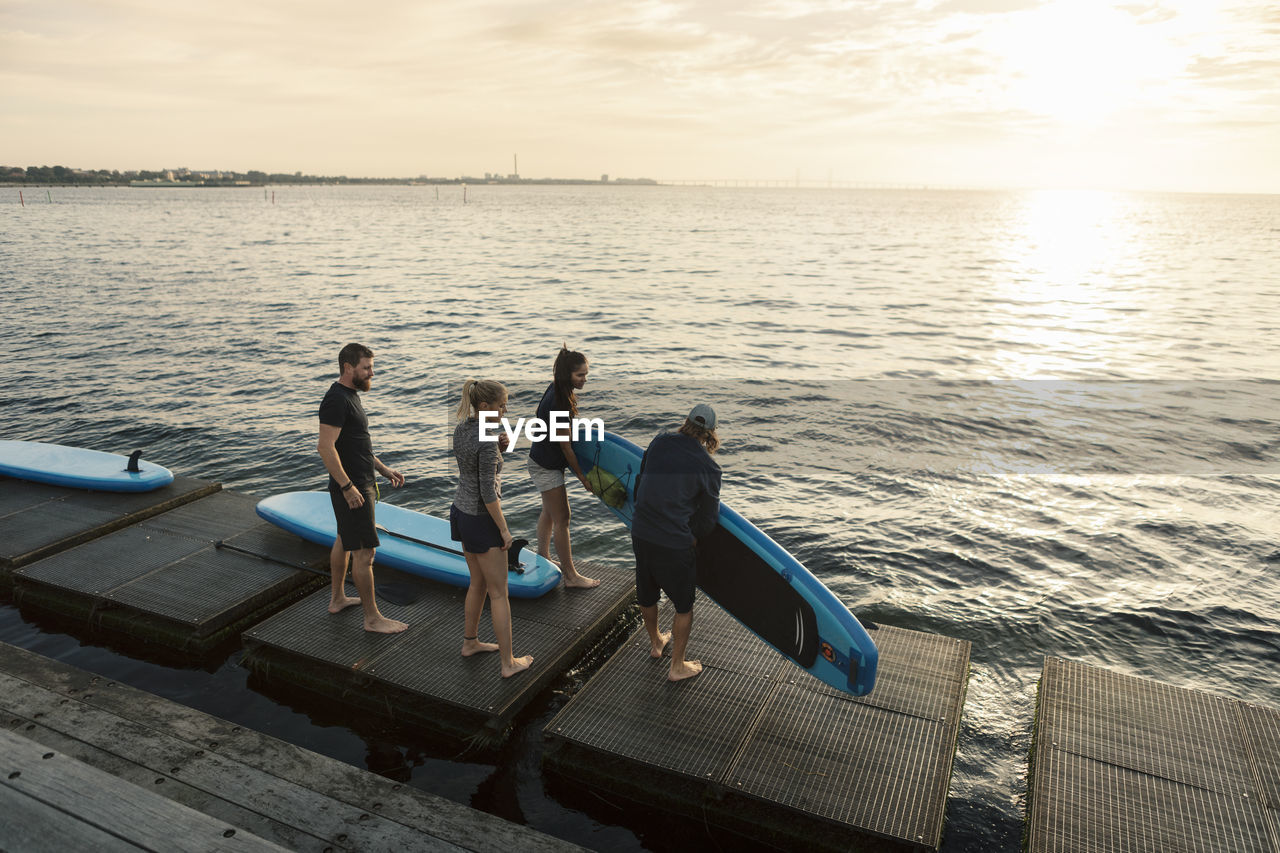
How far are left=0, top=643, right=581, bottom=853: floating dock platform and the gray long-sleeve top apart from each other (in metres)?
1.90

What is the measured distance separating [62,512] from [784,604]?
8.82m

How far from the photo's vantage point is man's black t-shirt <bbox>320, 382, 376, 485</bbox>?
19.2 ft

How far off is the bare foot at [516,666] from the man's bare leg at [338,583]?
186cm

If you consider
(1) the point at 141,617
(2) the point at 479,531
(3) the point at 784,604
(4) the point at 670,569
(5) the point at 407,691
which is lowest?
(1) the point at 141,617

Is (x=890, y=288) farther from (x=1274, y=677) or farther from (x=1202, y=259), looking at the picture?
(x=1202, y=259)

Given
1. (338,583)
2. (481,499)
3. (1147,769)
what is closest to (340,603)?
(338,583)

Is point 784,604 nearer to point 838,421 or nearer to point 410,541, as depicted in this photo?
point 410,541

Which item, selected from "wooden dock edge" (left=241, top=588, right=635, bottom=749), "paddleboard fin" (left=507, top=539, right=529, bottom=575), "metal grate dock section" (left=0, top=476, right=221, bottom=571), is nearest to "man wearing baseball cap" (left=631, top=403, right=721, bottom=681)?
"wooden dock edge" (left=241, top=588, right=635, bottom=749)

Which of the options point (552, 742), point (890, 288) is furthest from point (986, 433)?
point (890, 288)

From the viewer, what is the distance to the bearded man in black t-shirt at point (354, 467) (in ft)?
19.2

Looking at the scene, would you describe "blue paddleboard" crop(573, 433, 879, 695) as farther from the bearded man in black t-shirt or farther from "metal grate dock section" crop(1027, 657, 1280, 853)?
the bearded man in black t-shirt

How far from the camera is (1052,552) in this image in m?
10.5

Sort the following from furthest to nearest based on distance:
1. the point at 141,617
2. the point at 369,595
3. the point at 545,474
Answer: the point at 141,617, the point at 545,474, the point at 369,595

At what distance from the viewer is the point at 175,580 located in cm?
776
